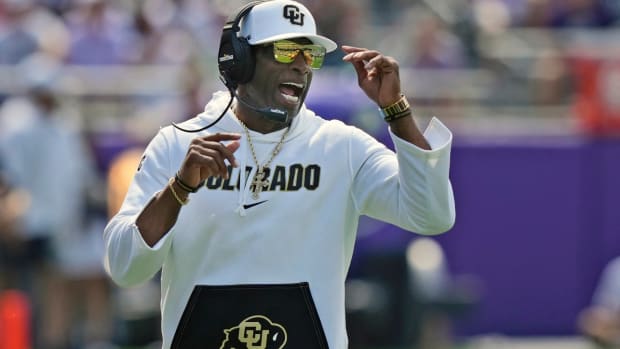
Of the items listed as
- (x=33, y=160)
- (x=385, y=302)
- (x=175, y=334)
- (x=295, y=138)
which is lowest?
(x=385, y=302)

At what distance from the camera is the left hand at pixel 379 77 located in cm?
498

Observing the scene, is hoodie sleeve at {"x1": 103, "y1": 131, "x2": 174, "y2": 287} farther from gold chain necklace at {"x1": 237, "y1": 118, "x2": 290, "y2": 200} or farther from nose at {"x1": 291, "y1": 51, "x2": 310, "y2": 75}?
nose at {"x1": 291, "y1": 51, "x2": 310, "y2": 75}

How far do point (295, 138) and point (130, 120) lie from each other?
840cm

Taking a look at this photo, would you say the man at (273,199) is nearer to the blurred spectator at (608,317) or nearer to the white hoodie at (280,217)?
the white hoodie at (280,217)

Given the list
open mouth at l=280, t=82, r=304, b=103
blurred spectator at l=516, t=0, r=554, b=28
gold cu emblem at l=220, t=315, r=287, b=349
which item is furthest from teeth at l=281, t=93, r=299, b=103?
blurred spectator at l=516, t=0, r=554, b=28

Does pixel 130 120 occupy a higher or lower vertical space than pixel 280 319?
lower

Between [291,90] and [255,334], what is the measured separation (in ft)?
2.63

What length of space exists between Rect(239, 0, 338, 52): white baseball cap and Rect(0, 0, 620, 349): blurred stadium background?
6.27 meters

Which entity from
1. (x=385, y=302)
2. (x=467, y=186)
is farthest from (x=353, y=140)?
(x=467, y=186)

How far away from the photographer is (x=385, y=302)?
11.9 m

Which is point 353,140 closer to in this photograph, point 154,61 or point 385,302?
point 385,302

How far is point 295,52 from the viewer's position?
5262mm

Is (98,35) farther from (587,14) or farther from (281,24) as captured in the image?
(281,24)

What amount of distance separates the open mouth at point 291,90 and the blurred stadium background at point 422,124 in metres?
6.30
